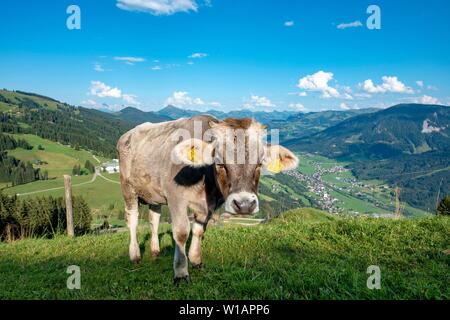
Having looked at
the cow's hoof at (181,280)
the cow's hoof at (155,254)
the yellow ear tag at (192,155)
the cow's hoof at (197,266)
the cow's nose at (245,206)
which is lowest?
the cow's hoof at (155,254)

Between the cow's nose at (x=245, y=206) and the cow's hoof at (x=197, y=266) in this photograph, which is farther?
the cow's hoof at (x=197, y=266)

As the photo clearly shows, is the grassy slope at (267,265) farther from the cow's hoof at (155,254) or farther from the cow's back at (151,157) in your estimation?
the cow's back at (151,157)

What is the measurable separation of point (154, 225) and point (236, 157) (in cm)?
447

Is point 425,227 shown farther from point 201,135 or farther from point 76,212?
point 76,212

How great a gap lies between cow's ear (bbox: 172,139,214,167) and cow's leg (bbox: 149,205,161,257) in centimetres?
355

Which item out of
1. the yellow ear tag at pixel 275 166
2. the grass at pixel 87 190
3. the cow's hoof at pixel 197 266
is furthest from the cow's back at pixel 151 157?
the grass at pixel 87 190

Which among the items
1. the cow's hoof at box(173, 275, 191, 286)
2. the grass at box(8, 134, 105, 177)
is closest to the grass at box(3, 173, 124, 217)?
the grass at box(8, 134, 105, 177)

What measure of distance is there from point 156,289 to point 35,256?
5051 millimetres

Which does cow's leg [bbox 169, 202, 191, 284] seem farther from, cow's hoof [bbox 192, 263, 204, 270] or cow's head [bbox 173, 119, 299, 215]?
cow's head [bbox 173, 119, 299, 215]

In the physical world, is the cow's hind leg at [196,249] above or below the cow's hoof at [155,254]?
above

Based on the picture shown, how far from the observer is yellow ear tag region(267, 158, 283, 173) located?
596 centimetres

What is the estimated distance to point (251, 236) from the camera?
8.95 metres

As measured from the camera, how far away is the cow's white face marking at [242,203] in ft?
16.3
